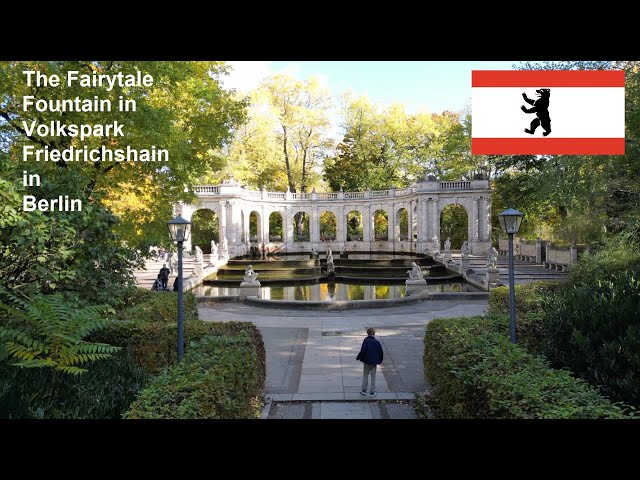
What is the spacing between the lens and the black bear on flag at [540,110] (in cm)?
777

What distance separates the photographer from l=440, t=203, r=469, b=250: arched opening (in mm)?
49497

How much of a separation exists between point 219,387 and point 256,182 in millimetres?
47329

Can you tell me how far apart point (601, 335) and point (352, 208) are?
42861 millimetres

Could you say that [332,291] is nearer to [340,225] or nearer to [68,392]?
[68,392]

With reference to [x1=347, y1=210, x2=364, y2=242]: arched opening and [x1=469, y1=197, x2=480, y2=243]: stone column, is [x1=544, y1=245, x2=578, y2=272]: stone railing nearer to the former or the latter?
[x1=469, y1=197, x2=480, y2=243]: stone column

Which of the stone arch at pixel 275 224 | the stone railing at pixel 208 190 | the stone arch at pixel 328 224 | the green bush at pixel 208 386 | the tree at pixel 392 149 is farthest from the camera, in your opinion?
the stone arch at pixel 328 224

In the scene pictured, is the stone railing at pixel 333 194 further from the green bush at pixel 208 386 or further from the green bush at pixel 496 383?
the green bush at pixel 496 383

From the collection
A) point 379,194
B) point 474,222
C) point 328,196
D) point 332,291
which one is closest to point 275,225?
point 328,196

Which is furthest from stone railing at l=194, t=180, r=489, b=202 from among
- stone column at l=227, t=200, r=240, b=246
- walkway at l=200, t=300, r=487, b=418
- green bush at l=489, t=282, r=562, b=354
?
green bush at l=489, t=282, r=562, b=354

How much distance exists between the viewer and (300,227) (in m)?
54.5

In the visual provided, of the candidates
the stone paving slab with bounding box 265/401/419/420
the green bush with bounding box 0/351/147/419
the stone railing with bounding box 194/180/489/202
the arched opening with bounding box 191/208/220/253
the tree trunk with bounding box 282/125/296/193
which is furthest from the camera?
the tree trunk with bounding box 282/125/296/193

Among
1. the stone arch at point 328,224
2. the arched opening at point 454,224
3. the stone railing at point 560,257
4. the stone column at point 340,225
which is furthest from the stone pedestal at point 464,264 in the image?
the stone arch at point 328,224

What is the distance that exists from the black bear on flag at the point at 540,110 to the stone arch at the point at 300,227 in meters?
42.1

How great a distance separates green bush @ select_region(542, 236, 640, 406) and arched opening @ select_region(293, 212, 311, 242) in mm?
43835
